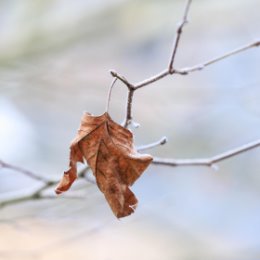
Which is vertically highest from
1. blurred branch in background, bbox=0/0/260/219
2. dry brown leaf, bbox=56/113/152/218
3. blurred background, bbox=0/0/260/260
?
blurred background, bbox=0/0/260/260

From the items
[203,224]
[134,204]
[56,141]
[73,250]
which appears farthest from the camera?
[56,141]

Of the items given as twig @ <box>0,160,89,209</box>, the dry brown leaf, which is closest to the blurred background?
twig @ <box>0,160,89,209</box>

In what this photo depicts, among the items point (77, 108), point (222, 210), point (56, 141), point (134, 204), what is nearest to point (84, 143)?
point (134, 204)

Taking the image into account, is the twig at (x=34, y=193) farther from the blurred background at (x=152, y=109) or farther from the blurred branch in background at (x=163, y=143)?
the blurred background at (x=152, y=109)

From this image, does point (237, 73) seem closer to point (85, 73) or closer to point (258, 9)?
point (258, 9)

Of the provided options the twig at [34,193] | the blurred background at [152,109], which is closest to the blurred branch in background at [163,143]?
the twig at [34,193]

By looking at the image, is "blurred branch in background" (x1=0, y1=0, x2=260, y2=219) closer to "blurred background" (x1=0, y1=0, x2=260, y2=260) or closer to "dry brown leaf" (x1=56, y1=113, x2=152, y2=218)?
"dry brown leaf" (x1=56, y1=113, x2=152, y2=218)

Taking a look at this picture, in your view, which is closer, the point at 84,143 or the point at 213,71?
the point at 84,143
